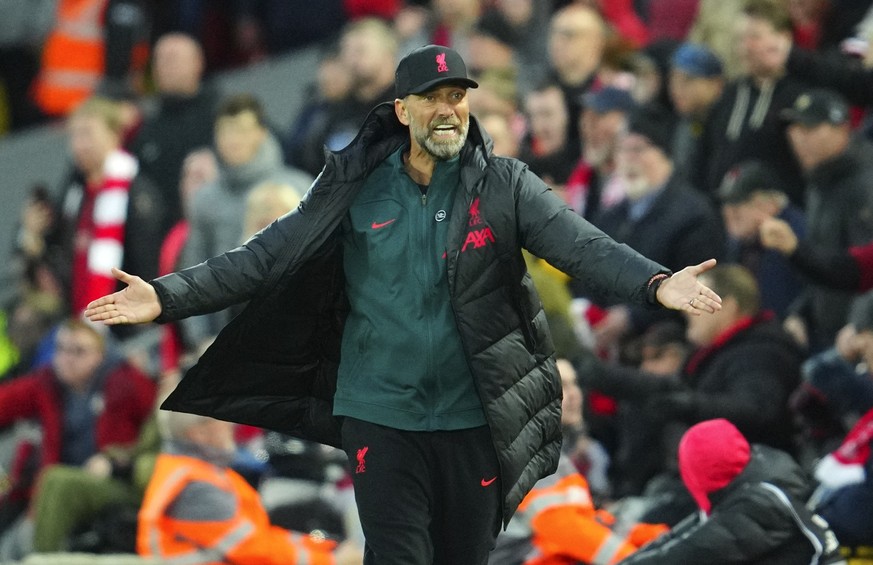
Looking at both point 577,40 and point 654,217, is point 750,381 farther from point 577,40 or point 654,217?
point 577,40

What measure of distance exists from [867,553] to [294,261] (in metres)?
2.80

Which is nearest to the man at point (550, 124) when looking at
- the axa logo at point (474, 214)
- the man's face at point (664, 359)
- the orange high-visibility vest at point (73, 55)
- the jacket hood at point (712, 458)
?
the man's face at point (664, 359)

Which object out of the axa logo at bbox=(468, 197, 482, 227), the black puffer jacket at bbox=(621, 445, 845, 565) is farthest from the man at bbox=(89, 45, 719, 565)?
the black puffer jacket at bbox=(621, 445, 845, 565)

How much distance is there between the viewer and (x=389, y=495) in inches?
242

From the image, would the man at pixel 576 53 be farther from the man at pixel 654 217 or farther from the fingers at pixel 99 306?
the fingers at pixel 99 306

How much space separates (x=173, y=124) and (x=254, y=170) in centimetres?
219

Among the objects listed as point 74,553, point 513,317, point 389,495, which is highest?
point 513,317

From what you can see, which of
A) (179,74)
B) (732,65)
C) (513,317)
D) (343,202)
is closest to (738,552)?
(513,317)

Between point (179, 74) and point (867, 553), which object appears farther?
point (179, 74)

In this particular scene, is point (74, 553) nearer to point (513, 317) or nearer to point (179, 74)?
point (513, 317)

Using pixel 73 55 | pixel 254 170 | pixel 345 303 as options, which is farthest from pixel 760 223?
pixel 73 55

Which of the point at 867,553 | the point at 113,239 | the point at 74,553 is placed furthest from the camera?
the point at 113,239

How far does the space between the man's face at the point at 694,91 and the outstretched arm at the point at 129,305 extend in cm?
552

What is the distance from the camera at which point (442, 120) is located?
6105 millimetres
